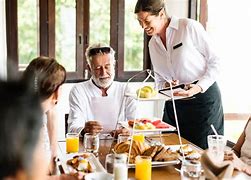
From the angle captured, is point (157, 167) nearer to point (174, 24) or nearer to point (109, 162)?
point (109, 162)

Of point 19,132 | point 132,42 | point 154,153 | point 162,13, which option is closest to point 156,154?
point 154,153

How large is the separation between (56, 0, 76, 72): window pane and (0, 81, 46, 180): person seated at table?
136 inches

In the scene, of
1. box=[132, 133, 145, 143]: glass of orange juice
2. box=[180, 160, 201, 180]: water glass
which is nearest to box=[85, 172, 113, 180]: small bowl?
box=[180, 160, 201, 180]: water glass

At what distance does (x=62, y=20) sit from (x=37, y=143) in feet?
11.5

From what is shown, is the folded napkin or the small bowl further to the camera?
the small bowl

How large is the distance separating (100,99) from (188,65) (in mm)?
662

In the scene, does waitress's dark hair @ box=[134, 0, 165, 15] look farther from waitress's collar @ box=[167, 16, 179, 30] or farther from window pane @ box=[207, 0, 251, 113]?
window pane @ box=[207, 0, 251, 113]

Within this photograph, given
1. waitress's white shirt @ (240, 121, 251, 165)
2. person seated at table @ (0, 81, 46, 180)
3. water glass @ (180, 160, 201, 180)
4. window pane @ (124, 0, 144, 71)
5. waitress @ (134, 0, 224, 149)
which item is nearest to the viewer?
person seated at table @ (0, 81, 46, 180)

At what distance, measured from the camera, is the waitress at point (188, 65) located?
9.45 ft

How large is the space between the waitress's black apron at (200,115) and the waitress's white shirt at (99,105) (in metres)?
0.39

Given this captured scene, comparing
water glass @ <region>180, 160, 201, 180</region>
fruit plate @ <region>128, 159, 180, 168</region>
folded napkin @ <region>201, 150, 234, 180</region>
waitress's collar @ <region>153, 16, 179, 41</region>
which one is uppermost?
waitress's collar @ <region>153, 16, 179, 41</region>

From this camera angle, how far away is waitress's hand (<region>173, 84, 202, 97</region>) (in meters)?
2.38

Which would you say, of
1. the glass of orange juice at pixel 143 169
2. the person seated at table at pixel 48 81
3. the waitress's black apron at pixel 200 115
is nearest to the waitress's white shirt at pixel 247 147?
the waitress's black apron at pixel 200 115

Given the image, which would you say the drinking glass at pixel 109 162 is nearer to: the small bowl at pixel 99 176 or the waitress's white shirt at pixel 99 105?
the small bowl at pixel 99 176
